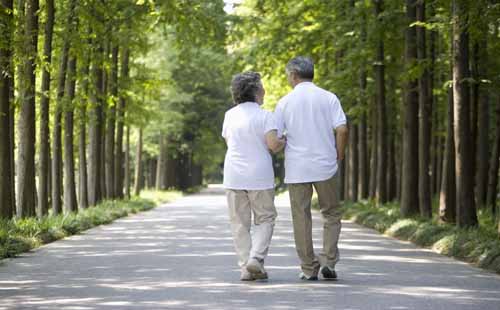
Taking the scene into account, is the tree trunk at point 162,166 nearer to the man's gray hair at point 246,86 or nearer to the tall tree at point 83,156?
the tall tree at point 83,156

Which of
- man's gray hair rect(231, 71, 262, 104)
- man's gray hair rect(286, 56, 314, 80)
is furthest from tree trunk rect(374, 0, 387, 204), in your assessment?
man's gray hair rect(231, 71, 262, 104)

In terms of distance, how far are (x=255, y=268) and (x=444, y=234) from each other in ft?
23.8

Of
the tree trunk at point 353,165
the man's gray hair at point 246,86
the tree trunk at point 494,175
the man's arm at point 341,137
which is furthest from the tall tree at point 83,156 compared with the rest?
the man's arm at point 341,137

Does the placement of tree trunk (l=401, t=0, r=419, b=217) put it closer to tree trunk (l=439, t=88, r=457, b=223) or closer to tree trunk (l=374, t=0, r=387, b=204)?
tree trunk (l=439, t=88, r=457, b=223)

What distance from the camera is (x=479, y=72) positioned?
24.2 meters

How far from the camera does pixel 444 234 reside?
683 inches

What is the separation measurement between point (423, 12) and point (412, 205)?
4.16 metres

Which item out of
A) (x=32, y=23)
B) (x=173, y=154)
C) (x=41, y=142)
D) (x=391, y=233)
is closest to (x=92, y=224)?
(x=41, y=142)

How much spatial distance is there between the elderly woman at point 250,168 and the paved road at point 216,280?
445 millimetres

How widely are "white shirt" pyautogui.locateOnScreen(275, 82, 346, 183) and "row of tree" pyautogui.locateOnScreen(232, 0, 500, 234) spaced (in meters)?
6.00

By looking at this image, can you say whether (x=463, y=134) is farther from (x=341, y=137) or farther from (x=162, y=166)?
(x=162, y=166)

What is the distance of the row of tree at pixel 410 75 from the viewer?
18375 millimetres

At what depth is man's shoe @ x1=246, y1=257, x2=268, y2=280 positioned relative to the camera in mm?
10719

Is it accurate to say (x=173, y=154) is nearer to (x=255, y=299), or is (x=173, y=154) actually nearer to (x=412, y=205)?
(x=412, y=205)
